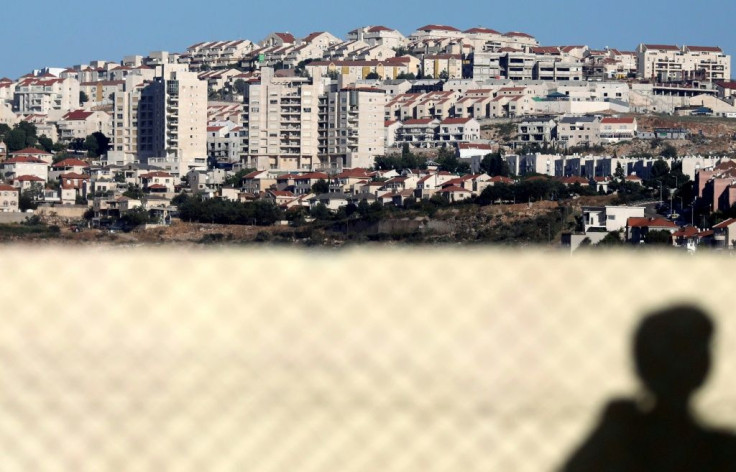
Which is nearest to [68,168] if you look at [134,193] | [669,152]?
[134,193]

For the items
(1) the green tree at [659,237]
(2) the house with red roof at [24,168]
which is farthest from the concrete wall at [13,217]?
(1) the green tree at [659,237]

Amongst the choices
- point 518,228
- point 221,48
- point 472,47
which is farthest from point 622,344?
point 221,48

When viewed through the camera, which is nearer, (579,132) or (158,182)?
(158,182)

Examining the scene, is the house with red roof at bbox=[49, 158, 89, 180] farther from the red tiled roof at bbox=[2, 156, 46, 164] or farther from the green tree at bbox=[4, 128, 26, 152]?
the green tree at bbox=[4, 128, 26, 152]

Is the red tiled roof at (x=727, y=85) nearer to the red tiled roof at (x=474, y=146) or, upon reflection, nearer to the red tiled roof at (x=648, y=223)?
the red tiled roof at (x=474, y=146)

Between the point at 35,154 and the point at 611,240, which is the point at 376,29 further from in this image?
the point at 611,240

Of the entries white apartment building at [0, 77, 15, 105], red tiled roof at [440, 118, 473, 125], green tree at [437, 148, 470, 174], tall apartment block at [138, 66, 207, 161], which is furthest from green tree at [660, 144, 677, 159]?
white apartment building at [0, 77, 15, 105]
